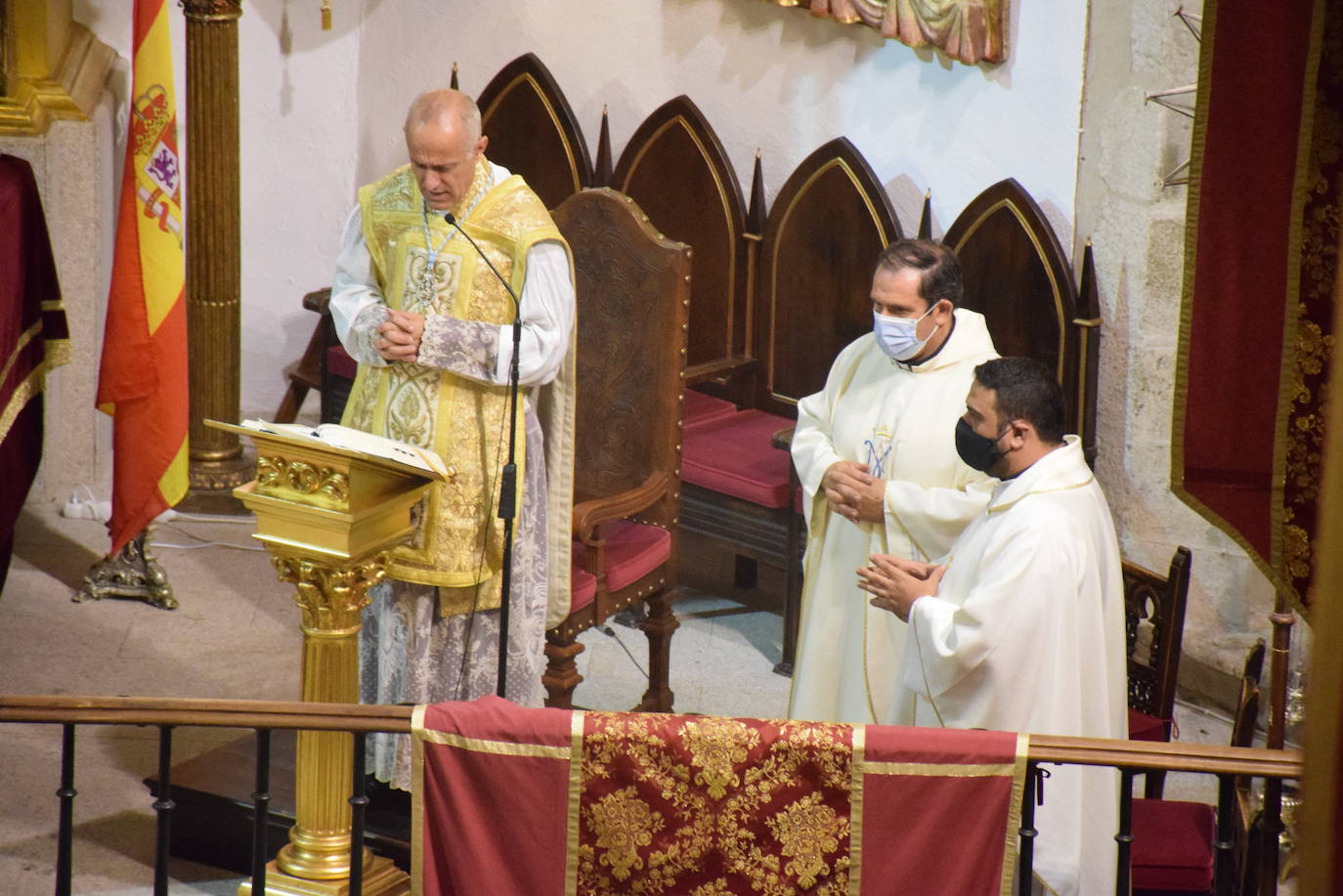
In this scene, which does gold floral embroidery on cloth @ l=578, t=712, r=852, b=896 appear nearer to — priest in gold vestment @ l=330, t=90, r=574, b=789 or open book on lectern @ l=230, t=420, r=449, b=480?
open book on lectern @ l=230, t=420, r=449, b=480

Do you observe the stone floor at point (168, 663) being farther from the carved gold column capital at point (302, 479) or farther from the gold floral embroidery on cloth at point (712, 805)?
the gold floral embroidery on cloth at point (712, 805)

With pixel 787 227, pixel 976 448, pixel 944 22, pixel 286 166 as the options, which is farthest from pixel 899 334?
pixel 286 166

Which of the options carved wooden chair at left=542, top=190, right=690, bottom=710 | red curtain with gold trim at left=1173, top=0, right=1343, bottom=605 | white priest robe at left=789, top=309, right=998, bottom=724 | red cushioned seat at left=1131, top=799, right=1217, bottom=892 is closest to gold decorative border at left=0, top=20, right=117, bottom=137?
carved wooden chair at left=542, top=190, right=690, bottom=710

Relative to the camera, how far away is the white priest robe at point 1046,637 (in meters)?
A: 3.68

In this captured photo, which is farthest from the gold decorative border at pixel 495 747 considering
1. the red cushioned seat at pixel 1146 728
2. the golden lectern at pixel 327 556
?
the red cushioned seat at pixel 1146 728

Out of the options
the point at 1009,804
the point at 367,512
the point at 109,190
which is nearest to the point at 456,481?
the point at 367,512

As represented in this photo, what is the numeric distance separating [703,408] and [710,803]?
3.90 meters

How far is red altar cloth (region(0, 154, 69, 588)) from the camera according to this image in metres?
5.85

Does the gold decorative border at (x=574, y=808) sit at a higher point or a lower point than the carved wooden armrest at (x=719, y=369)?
lower

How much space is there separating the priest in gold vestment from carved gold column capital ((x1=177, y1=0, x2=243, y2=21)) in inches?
101

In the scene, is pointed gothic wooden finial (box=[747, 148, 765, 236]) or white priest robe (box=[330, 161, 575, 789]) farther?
pointed gothic wooden finial (box=[747, 148, 765, 236])

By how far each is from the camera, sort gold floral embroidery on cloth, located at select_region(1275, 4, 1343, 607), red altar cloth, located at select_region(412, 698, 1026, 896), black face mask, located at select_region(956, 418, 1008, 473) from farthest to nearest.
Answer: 1. black face mask, located at select_region(956, 418, 1008, 473)
2. red altar cloth, located at select_region(412, 698, 1026, 896)
3. gold floral embroidery on cloth, located at select_region(1275, 4, 1343, 607)

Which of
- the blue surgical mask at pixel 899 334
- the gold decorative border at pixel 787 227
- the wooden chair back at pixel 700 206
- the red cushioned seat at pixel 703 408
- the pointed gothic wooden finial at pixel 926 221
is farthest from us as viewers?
the wooden chair back at pixel 700 206

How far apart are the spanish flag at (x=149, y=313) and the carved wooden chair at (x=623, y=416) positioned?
1.52 m
